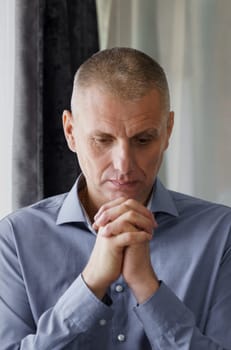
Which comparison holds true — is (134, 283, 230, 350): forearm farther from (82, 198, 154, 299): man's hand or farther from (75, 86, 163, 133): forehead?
(75, 86, 163, 133): forehead

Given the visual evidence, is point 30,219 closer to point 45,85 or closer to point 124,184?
point 124,184

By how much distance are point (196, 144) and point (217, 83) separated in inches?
9.9

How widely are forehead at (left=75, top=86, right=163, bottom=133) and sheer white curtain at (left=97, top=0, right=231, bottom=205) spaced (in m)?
1.08

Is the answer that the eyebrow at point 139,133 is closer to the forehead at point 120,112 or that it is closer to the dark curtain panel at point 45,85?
the forehead at point 120,112

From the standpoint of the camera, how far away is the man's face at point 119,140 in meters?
1.22

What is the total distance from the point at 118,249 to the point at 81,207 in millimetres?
216

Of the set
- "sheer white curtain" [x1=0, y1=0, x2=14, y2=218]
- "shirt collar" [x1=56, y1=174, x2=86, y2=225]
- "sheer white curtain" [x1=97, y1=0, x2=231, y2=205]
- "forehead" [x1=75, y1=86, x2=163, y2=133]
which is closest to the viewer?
"forehead" [x1=75, y1=86, x2=163, y2=133]

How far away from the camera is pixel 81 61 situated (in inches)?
76.5

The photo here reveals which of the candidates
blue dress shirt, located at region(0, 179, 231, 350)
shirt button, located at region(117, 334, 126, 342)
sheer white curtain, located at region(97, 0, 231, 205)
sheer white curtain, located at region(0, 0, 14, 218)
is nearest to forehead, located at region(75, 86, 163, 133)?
blue dress shirt, located at region(0, 179, 231, 350)

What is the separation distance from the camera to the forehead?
4.00 ft

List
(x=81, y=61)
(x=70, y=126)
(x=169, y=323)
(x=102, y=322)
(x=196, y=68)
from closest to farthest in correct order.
Answer: (x=169, y=323)
(x=102, y=322)
(x=70, y=126)
(x=81, y=61)
(x=196, y=68)

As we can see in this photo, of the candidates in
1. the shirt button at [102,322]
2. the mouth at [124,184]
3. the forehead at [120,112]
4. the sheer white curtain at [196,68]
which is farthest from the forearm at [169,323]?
the sheer white curtain at [196,68]

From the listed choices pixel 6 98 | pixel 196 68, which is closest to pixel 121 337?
pixel 6 98

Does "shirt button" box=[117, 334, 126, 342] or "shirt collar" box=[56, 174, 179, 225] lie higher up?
"shirt collar" box=[56, 174, 179, 225]
